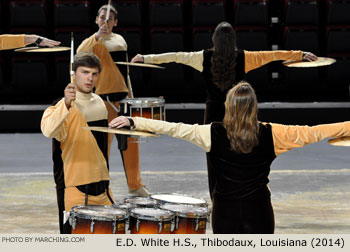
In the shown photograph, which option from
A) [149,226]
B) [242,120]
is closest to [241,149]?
[242,120]

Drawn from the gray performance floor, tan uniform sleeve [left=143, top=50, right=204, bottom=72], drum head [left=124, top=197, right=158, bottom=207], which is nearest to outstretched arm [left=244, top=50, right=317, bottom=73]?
tan uniform sleeve [left=143, top=50, right=204, bottom=72]

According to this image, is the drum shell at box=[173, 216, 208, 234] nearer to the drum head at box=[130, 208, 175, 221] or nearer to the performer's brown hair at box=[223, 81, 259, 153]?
the drum head at box=[130, 208, 175, 221]

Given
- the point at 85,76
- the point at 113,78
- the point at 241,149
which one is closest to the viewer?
the point at 241,149

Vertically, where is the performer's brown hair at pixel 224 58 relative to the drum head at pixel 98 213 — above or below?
above

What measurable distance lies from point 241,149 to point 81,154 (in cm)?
97

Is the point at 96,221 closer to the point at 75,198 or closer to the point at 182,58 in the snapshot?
the point at 75,198

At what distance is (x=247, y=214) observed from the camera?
3.59 meters

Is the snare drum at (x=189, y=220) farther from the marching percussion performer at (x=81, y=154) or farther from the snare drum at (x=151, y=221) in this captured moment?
the marching percussion performer at (x=81, y=154)

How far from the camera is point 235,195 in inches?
141

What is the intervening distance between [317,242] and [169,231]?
2.81 feet

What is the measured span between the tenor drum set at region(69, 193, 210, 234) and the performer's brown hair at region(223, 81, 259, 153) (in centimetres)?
49

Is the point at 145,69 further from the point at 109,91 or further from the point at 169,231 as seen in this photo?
the point at 169,231

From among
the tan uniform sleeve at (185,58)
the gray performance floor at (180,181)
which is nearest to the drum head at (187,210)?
the gray performance floor at (180,181)

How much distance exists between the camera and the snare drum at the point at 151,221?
12.1 ft
